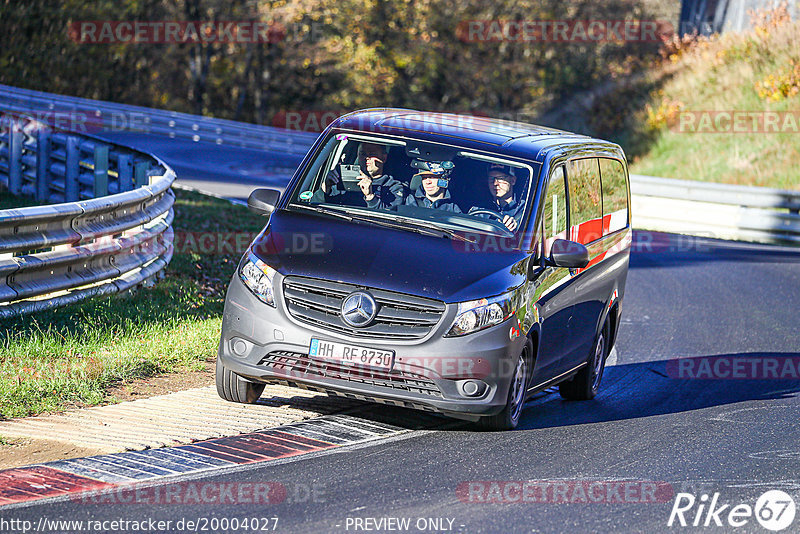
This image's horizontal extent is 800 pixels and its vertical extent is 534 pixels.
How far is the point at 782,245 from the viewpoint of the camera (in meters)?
22.7

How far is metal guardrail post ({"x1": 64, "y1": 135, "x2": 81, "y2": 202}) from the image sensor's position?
16812 mm

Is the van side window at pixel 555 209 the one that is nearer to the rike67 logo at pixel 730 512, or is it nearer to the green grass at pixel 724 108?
the rike67 logo at pixel 730 512

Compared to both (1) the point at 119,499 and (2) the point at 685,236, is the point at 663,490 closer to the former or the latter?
(1) the point at 119,499

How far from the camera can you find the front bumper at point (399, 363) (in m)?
7.23

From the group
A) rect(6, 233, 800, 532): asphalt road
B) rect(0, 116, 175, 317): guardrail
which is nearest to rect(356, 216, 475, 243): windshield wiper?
rect(6, 233, 800, 532): asphalt road

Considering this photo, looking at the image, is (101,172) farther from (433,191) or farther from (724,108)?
(724,108)

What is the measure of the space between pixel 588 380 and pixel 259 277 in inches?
131

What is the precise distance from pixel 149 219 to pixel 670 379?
5.42 metres

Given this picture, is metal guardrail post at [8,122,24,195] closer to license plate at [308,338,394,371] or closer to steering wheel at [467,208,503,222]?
steering wheel at [467,208,503,222]

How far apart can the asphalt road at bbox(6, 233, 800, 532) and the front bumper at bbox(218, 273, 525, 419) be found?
0.33m

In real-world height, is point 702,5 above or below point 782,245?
above

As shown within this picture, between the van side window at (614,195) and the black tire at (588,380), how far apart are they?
3.13ft

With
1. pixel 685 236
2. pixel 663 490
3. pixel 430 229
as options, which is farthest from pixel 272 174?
pixel 663 490

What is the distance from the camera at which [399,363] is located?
285 inches
